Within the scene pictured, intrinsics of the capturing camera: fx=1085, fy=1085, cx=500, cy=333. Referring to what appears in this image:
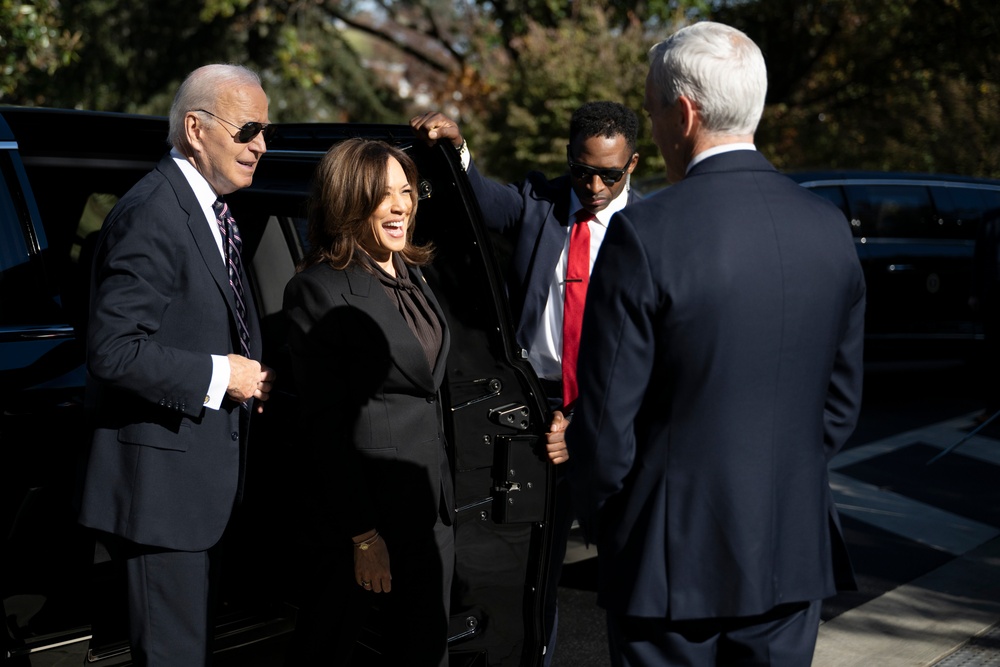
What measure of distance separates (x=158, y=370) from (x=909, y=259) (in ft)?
27.9

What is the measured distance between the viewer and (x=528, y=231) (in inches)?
147

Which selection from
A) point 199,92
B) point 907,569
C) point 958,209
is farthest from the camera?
point 958,209

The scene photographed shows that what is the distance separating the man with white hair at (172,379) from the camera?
8.63 feet

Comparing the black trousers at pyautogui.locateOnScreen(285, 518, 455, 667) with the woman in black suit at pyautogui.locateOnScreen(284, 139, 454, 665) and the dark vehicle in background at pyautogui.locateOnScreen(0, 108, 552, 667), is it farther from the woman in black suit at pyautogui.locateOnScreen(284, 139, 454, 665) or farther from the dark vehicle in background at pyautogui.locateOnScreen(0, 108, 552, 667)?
the dark vehicle in background at pyautogui.locateOnScreen(0, 108, 552, 667)

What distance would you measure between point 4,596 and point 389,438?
1142 millimetres

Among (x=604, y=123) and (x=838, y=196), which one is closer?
(x=604, y=123)

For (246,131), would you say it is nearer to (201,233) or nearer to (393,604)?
(201,233)

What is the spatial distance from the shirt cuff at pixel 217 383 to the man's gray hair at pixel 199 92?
0.61 m

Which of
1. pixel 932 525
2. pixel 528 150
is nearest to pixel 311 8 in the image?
pixel 528 150

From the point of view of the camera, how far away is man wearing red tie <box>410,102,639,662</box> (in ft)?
11.9

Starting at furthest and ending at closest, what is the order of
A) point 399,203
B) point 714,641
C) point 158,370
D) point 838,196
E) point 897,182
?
point 897,182 < point 838,196 < point 399,203 < point 158,370 < point 714,641

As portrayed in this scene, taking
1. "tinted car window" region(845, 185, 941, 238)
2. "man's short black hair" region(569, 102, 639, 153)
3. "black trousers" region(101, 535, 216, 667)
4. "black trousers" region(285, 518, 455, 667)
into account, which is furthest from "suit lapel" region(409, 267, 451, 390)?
"tinted car window" region(845, 185, 941, 238)

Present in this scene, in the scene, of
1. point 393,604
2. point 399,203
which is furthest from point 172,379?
point 393,604

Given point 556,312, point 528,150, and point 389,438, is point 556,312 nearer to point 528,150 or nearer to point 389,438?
point 389,438
